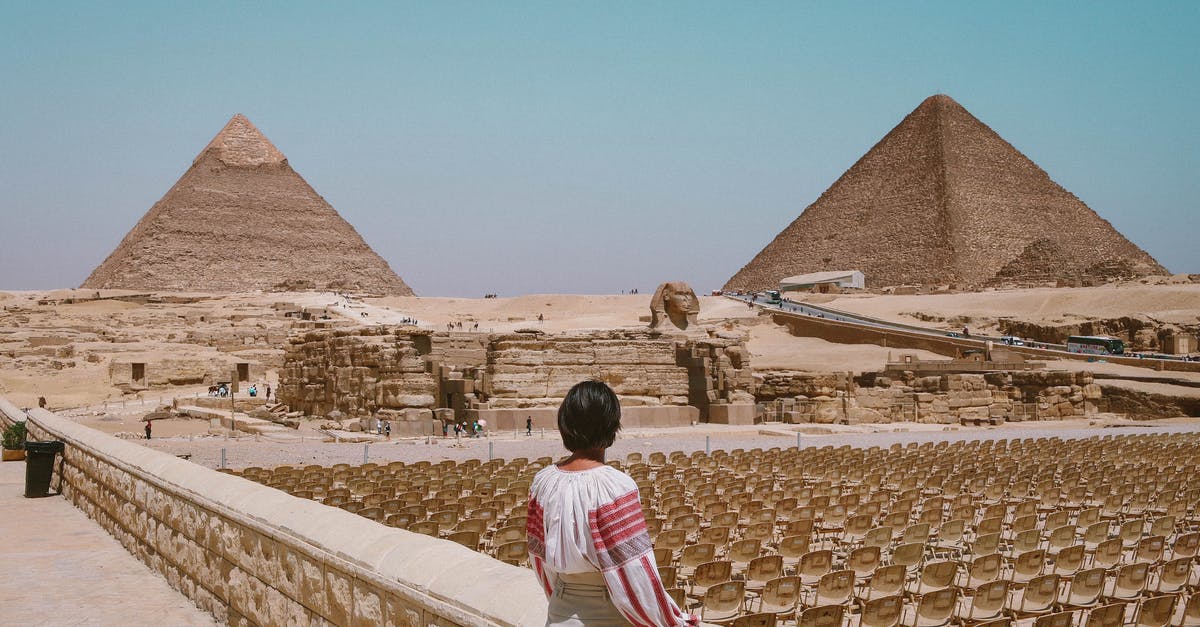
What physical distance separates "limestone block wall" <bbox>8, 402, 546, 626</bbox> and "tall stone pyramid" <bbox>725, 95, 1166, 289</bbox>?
4286 inches

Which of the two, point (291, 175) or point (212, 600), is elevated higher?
point (291, 175)

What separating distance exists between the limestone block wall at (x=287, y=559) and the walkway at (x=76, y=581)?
0.11 m

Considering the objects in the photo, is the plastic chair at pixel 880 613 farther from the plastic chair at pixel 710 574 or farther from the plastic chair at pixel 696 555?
the plastic chair at pixel 696 555

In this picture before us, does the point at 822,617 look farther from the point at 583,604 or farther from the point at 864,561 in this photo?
the point at 583,604

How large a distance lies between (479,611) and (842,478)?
30.0 feet

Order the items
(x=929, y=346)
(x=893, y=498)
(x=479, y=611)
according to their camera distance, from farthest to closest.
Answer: (x=929, y=346)
(x=893, y=498)
(x=479, y=611)

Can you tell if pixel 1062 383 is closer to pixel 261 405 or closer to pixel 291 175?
pixel 261 405

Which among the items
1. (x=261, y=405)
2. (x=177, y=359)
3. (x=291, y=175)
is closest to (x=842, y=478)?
(x=261, y=405)

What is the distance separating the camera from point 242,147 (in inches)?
5674

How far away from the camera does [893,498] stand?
10.1 m

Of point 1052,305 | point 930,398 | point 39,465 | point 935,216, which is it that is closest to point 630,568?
point 39,465

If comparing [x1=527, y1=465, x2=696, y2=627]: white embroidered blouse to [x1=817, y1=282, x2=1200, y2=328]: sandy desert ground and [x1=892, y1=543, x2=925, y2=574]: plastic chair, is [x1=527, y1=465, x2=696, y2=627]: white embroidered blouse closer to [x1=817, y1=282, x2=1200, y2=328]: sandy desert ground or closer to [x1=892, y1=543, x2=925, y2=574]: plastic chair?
[x1=892, y1=543, x2=925, y2=574]: plastic chair

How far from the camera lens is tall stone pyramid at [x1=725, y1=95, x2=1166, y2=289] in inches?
4737

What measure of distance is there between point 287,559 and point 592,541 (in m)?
2.09
